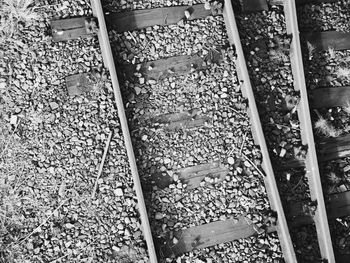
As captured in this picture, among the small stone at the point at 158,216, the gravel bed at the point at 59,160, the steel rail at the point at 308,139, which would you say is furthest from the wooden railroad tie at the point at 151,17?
the small stone at the point at 158,216

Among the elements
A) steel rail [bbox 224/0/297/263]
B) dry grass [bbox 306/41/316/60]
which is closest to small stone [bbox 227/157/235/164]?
steel rail [bbox 224/0/297/263]

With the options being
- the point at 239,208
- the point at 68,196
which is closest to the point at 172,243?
the point at 239,208

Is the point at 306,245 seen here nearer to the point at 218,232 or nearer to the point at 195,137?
the point at 218,232

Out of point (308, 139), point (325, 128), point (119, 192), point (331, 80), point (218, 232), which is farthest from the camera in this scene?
point (331, 80)

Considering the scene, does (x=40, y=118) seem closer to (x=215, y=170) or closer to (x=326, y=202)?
(x=215, y=170)

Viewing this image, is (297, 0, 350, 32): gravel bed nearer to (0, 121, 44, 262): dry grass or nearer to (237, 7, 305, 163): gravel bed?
(237, 7, 305, 163): gravel bed

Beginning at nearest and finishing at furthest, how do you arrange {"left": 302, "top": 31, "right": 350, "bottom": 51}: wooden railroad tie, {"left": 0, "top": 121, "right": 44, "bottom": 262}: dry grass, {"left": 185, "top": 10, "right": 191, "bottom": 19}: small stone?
1. {"left": 0, "top": 121, "right": 44, "bottom": 262}: dry grass
2. {"left": 185, "top": 10, "right": 191, "bottom": 19}: small stone
3. {"left": 302, "top": 31, "right": 350, "bottom": 51}: wooden railroad tie

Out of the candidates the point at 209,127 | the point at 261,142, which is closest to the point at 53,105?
the point at 209,127
